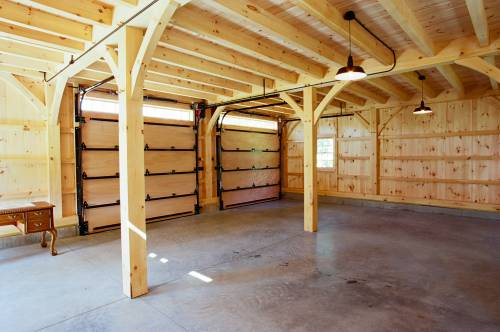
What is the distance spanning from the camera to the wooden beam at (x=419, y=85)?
5.06 meters

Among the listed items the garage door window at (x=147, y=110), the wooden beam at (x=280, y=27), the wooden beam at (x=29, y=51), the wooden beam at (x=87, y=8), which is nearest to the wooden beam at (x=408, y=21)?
the wooden beam at (x=280, y=27)

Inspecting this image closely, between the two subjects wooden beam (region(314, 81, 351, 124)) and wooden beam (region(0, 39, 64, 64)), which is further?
wooden beam (region(314, 81, 351, 124))

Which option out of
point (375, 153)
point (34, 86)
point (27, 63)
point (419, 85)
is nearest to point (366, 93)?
point (419, 85)

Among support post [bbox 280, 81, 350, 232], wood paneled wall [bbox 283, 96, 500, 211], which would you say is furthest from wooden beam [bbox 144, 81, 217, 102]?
wood paneled wall [bbox 283, 96, 500, 211]

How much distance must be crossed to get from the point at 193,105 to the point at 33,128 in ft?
10.2

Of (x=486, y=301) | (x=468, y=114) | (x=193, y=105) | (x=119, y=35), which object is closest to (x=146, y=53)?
(x=119, y=35)

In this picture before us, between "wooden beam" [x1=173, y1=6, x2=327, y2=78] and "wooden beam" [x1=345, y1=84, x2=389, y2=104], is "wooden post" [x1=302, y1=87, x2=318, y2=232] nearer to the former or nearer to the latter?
"wooden beam" [x1=173, y1=6, x2=327, y2=78]

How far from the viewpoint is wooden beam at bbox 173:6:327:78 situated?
9.45 feet

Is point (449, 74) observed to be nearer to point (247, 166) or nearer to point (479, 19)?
point (479, 19)

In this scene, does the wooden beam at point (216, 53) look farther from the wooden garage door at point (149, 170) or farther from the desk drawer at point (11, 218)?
the desk drawer at point (11, 218)

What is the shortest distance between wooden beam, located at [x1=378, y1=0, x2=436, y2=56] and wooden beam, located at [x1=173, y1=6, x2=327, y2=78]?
4.84ft

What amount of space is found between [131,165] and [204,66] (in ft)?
7.14

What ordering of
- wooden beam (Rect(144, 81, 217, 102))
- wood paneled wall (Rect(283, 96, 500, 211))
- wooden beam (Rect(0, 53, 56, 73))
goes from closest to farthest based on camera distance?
wooden beam (Rect(0, 53, 56, 73)) < wooden beam (Rect(144, 81, 217, 102)) < wood paneled wall (Rect(283, 96, 500, 211))

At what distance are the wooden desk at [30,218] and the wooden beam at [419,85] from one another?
5832 mm
